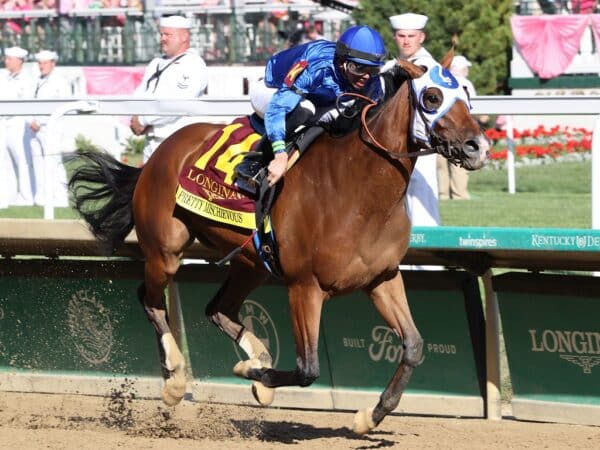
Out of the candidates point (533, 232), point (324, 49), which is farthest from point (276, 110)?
point (533, 232)

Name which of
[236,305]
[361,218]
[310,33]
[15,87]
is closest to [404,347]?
[361,218]

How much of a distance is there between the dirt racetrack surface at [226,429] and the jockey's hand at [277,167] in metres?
1.23

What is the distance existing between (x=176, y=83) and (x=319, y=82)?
2185mm

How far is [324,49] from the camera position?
558 centimetres

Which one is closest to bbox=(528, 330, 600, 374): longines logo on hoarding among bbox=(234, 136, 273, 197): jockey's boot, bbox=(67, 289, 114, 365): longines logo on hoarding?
bbox=(234, 136, 273, 197): jockey's boot

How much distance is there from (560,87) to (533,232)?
13.8 meters

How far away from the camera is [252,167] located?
5.89 m

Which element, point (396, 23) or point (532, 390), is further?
point (396, 23)

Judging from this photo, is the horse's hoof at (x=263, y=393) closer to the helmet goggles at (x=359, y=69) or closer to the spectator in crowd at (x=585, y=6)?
the helmet goggles at (x=359, y=69)

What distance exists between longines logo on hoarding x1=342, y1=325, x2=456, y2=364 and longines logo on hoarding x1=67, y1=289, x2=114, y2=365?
4.97 feet

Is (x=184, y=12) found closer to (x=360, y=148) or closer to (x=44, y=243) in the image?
(x=44, y=243)

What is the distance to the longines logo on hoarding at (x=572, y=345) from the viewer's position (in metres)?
5.99

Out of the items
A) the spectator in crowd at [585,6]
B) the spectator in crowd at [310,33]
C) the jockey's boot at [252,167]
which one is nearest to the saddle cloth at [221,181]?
the jockey's boot at [252,167]

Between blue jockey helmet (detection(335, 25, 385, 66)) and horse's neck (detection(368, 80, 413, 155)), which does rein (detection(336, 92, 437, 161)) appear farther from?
blue jockey helmet (detection(335, 25, 385, 66))
